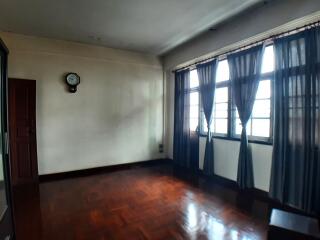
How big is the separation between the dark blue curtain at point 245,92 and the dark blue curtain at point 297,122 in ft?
1.11

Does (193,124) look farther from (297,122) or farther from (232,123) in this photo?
(297,122)

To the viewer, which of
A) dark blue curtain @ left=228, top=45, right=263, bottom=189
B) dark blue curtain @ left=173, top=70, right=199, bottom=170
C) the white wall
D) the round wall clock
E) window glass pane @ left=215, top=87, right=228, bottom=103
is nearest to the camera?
the white wall

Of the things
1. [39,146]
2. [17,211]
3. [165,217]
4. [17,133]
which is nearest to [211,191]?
[165,217]

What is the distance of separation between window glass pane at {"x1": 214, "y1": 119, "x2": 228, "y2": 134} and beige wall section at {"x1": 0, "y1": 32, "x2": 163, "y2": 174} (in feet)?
5.77

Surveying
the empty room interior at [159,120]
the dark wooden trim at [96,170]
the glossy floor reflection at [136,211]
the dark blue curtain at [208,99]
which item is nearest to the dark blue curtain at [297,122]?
the empty room interior at [159,120]

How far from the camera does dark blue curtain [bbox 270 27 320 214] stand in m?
2.31

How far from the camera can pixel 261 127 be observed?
301 centimetres

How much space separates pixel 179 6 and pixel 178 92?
2101 millimetres

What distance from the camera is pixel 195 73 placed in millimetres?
4297

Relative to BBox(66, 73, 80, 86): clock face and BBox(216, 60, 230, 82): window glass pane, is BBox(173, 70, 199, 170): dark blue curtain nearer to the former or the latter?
BBox(216, 60, 230, 82): window glass pane

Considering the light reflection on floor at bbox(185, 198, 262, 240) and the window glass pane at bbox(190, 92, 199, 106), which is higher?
the window glass pane at bbox(190, 92, 199, 106)

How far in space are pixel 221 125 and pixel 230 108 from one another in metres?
0.39

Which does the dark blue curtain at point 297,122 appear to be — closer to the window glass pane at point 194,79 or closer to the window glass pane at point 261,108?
the window glass pane at point 261,108

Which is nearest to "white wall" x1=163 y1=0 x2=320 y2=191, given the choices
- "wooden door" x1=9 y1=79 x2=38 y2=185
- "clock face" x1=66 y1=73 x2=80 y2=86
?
"clock face" x1=66 y1=73 x2=80 y2=86
